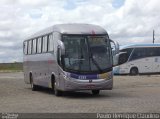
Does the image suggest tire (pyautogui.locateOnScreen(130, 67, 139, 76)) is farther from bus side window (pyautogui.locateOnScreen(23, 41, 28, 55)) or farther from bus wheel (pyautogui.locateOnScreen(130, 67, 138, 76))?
bus side window (pyautogui.locateOnScreen(23, 41, 28, 55))

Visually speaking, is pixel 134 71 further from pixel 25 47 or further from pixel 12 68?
pixel 12 68

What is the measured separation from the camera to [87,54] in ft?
75.3

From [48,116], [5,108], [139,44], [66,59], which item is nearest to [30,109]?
[5,108]

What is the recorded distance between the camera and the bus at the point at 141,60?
1955 inches

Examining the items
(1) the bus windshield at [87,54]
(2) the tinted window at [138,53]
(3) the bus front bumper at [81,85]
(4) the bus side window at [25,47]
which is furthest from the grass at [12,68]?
(3) the bus front bumper at [81,85]

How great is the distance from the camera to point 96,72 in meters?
22.8

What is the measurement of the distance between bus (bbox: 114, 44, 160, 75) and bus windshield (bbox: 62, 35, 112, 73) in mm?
26349

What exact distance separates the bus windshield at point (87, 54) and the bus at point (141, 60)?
1037 inches

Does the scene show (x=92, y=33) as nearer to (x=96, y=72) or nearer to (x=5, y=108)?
(x=96, y=72)

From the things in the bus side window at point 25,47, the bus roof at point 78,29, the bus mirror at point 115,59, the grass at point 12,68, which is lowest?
the grass at point 12,68

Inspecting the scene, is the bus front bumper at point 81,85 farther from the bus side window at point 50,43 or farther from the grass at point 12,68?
the grass at point 12,68

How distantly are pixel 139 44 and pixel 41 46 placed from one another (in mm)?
24138

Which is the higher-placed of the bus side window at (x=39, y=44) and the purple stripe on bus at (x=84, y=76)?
the bus side window at (x=39, y=44)

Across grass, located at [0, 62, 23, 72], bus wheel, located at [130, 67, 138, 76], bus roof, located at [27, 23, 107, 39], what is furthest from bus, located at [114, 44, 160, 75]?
grass, located at [0, 62, 23, 72]
